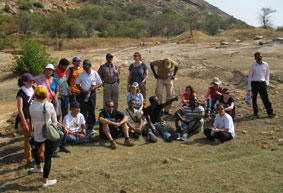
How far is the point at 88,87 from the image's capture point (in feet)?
21.0

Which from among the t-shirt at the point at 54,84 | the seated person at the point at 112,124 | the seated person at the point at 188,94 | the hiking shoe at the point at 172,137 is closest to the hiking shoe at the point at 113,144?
the seated person at the point at 112,124

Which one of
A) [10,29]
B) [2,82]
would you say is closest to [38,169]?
[2,82]

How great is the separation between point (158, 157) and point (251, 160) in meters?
1.65

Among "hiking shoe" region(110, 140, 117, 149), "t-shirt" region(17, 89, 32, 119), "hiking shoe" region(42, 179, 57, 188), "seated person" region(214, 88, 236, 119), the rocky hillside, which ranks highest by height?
the rocky hillside

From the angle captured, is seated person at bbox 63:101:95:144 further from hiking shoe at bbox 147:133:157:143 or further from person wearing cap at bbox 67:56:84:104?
hiking shoe at bbox 147:133:157:143

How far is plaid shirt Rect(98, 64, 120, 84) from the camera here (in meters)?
7.18

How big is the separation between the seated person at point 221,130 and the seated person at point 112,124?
168cm

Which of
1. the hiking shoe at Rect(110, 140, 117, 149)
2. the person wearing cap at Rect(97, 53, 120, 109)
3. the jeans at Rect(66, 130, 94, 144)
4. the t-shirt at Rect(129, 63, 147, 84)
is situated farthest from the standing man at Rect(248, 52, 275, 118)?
the jeans at Rect(66, 130, 94, 144)

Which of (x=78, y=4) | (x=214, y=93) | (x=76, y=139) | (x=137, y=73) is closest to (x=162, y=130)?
(x=137, y=73)

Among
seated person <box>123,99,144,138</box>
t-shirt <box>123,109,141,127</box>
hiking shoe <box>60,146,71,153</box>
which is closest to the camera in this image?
hiking shoe <box>60,146,71,153</box>

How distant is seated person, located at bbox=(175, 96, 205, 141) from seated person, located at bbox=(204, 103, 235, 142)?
412 mm

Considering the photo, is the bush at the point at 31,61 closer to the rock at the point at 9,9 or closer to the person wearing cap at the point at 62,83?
the person wearing cap at the point at 62,83

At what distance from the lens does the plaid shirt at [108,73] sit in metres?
7.18

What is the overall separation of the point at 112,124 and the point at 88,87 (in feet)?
3.44
